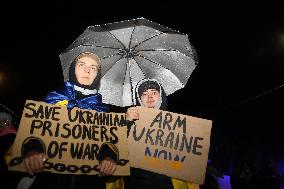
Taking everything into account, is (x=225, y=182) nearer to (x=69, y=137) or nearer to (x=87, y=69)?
(x=87, y=69)

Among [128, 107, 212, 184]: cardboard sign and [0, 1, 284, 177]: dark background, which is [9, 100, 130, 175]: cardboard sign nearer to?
[128, 107, 212, 184]: cardboard sign

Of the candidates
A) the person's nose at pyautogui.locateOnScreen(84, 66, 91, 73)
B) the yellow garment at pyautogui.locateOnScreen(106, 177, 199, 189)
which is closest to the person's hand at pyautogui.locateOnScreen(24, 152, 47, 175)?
the yellow garment at pyautogui.locateOnScreen(106, 177, 199, 189)

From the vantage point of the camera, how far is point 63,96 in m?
3.41

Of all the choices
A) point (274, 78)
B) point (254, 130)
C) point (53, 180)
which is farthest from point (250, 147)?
point (53, 180)

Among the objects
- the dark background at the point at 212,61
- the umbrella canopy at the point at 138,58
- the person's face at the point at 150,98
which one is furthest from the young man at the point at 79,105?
the dark background at the point at 212,61

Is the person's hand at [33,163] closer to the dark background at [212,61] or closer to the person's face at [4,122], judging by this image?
the person's face at [4,122]

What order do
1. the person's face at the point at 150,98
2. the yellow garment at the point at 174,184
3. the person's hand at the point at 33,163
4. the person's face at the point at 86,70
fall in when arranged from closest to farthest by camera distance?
the person's hand at the point at 33,163 → the yellow garment at the point at 174,184 → the person's face at the point at 86,70 → the person's face at the point at 150,98

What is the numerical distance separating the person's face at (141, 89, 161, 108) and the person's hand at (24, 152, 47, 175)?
1512 mm

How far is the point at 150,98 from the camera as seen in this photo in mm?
3830

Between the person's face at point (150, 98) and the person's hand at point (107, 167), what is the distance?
1073 mm

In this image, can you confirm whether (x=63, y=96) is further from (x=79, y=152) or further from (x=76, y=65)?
(x=79, y=152)

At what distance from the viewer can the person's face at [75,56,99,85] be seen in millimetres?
3543

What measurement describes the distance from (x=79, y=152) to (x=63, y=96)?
778 millimetres

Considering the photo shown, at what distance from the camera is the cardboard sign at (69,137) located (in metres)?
2.78
